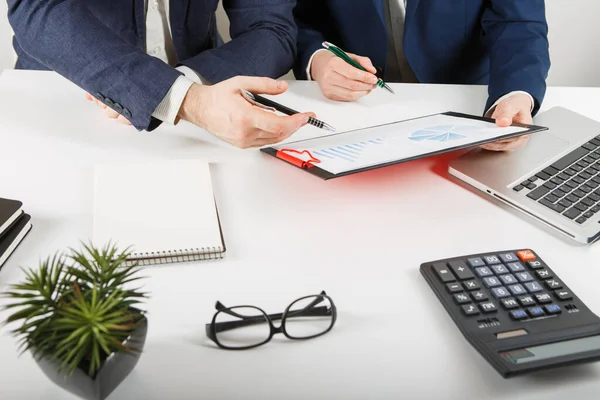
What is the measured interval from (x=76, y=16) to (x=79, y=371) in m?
0.74

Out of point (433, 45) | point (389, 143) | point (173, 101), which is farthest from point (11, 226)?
point (433, 45)

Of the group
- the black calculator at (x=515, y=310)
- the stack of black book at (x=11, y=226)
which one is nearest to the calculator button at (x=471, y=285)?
the black calculator at (x=515, y=310)

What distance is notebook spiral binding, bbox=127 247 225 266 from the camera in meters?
0.81

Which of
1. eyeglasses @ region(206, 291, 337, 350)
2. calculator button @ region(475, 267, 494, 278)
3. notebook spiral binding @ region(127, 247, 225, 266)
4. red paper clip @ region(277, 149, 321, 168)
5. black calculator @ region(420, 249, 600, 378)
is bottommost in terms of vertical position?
eyeglasses @ region(206, 291, 337, 350)

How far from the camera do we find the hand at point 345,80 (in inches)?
49.9

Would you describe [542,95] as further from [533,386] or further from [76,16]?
[76,16]

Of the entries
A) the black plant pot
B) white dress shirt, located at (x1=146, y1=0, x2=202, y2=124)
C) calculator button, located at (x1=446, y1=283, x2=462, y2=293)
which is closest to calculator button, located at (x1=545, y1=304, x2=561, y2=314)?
calculator button, located at (x1=446, y1=283, x2=462, y2=293)

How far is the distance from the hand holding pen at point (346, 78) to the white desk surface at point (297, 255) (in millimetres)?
25

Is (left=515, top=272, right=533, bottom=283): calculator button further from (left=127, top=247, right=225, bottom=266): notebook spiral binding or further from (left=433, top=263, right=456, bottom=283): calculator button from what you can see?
(left=127, top=247, right=225, bottom=266): notebook spiral binding

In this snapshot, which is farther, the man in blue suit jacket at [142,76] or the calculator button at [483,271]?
the man in blue suit jacket at [142,76]

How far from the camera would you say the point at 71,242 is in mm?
859

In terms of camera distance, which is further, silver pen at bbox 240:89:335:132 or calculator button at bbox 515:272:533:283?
silver pen at bbox 240:89:335:132

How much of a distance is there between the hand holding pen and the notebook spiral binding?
566 millimetres

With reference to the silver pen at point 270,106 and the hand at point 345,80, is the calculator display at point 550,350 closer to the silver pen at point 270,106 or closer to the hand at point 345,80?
the silver pen at point 270,106
